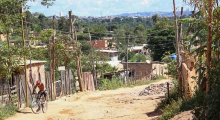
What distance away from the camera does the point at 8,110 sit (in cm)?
1353

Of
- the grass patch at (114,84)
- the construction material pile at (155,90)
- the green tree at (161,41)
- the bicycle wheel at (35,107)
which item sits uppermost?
the green tree at (161,41)

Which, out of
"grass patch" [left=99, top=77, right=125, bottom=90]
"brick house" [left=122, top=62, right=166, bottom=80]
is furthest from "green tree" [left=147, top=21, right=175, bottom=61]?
"grass patch" [left=99, top=77, right=125, bottom=90]

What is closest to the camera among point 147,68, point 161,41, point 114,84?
point 114,84

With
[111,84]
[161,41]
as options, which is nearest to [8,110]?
[111,84]

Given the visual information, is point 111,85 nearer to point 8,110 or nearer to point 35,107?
point 35,107

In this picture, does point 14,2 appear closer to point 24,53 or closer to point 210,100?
point 24,53

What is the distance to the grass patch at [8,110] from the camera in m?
12.9

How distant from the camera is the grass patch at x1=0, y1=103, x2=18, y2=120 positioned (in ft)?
42.3

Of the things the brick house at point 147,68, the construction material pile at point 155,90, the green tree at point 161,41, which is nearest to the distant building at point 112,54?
the green tree at point 161,41

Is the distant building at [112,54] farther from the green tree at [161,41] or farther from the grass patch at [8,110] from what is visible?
the grass patch at [8,110]

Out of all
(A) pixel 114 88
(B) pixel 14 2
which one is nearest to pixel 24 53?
(B) pixel 14 2

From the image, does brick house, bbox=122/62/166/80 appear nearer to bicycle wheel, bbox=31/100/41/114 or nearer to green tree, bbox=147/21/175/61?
green tree, bbox=147/21/175/61

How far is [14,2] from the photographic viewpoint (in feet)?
39.0

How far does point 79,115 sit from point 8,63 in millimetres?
3830
